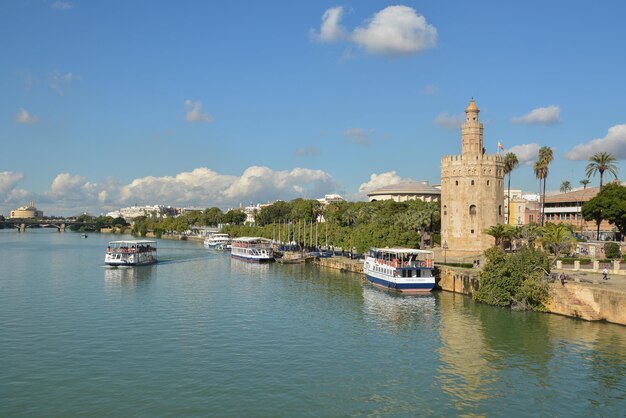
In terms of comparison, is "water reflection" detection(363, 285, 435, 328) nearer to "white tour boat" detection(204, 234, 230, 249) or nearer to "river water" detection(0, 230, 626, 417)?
"river water" detection(0, 230, 626, 417)

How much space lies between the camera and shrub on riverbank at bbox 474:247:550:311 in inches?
1905

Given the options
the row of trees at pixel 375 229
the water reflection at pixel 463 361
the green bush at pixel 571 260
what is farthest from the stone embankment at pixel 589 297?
the row of trees at pixel 375 229

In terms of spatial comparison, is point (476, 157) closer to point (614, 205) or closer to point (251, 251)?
point (614, 205)

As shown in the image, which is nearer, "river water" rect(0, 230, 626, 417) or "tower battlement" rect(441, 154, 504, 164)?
"river water" rect(0, 230, 626, 417)

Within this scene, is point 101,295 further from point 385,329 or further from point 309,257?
point 309,257

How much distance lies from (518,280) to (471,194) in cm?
2895

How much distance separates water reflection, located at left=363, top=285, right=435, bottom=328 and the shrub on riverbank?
19.0 feet

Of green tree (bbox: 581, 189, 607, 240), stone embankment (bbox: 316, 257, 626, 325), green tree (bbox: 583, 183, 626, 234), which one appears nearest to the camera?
stone embankment (bbox: 316, 257, 626, 325)

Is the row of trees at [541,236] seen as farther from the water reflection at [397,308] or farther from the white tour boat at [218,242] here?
the white tour boat at [218,242]

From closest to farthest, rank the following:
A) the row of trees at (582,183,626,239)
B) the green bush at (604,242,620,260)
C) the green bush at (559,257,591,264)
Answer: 1. the green bush at (559,257,591,264)
2. the green bush at (604,242,620,260)
3. the row of trees at (582,183,626,239)

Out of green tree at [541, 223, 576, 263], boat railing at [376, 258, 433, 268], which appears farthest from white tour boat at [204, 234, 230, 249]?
green tree at [541, 223, 576, 263]

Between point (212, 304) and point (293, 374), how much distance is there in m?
24.1

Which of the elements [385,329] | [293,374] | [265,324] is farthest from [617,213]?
[293,374]

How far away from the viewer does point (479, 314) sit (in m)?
48.5
